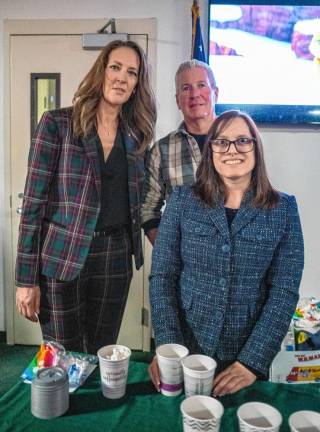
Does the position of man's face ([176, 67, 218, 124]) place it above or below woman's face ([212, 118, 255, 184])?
above

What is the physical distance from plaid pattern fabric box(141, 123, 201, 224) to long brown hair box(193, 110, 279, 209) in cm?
42

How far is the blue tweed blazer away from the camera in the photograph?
1411 millimetres

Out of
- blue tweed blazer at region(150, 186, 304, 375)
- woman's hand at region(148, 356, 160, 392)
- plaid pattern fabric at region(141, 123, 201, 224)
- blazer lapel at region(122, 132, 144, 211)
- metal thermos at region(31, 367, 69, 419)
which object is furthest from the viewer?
plaid pattern fabric at region(141, 123, 201, 224)

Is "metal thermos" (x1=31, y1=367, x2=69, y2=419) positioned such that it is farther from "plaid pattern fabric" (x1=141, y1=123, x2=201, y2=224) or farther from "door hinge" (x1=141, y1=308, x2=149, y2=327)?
"door hinge" (x1=141, y1=308, x2=149, y2=327)

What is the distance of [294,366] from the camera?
7.98 feet

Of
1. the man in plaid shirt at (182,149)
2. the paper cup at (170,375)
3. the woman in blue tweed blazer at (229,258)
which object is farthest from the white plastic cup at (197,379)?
the man in plaid shirt at (182,149)

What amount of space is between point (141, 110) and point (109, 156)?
262 mm

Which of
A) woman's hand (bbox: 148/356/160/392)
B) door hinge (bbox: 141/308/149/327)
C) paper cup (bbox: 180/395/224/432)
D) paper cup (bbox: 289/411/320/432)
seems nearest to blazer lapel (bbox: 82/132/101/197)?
woman's hand (bbox: 148/356/160/392)

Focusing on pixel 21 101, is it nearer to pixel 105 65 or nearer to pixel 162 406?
pixel 105 65

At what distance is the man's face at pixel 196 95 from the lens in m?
2.00

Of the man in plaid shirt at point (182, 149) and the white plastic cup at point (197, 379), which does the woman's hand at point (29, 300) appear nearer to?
the man in plaid shirt at point (182, 149)

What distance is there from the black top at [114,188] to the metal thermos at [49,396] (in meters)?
0.77

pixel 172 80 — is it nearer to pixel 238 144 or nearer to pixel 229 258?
pixel 238 144

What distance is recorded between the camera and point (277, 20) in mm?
2754
